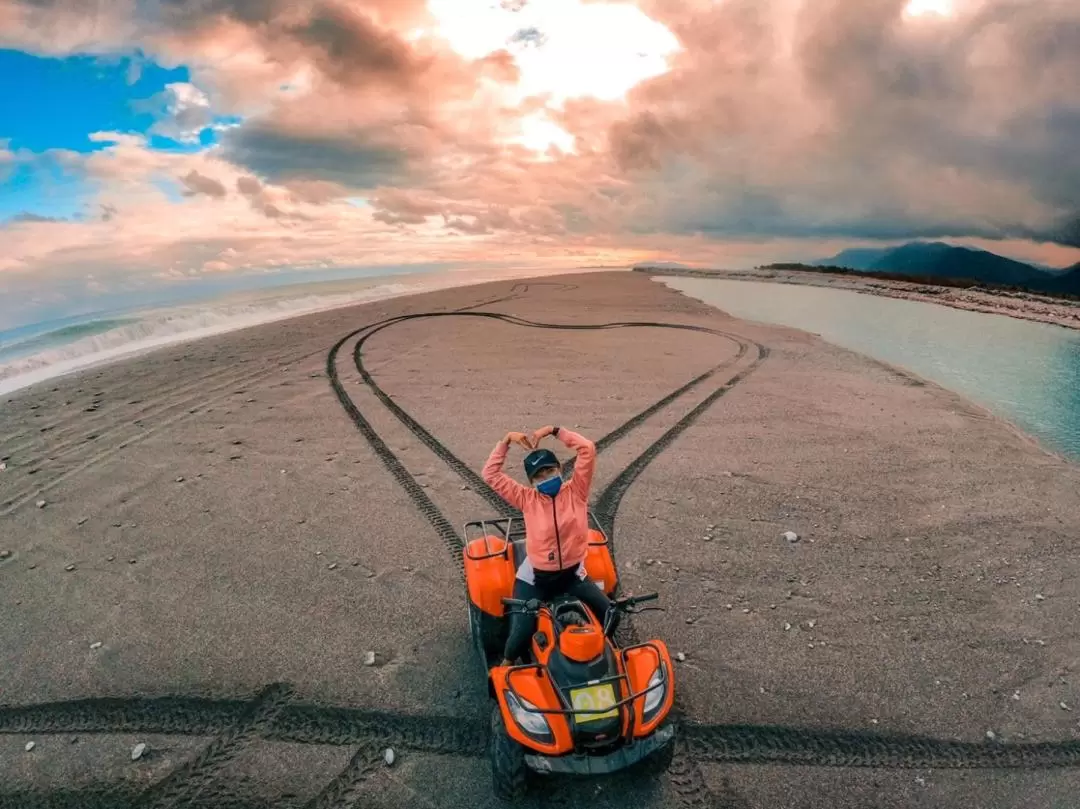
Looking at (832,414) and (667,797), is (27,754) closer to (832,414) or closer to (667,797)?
(667,797)

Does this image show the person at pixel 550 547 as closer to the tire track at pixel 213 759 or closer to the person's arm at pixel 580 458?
the person's arm at pixel 580 458

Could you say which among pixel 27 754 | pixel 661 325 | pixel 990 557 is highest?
pixel 661 325

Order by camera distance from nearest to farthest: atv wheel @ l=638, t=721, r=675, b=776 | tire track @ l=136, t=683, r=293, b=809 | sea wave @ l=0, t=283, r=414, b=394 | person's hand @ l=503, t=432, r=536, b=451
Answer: atv wheel @ l=638, t=721, r=675, b=776 → tire track @ l=136, t=683, r=293, b=809 → person's hand @ l=503, t=432, r=536, b=451 → sea wave @ l=0, t=283, r=414, b=394

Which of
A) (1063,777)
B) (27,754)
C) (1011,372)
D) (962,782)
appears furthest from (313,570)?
(1011,372)

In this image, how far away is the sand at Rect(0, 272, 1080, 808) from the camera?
4.69m

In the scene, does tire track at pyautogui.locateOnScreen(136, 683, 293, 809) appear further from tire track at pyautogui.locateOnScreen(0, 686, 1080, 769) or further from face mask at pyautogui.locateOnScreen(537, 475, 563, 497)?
face mask at pyautogui.locateOnScreen(537, 475, 563, 497)

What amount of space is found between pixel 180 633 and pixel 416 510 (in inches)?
128

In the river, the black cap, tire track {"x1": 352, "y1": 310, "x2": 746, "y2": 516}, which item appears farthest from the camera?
the river

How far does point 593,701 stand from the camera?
13.0 ft

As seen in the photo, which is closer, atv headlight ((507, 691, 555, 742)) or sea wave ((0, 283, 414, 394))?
atv headlight ((507, 691, 555, 742))

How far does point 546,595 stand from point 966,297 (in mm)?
46794

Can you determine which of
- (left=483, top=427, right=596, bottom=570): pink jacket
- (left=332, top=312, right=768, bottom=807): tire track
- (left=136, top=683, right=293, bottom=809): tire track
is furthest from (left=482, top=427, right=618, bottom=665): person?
(left=136, top=683, right=293, bottom=809): tire track

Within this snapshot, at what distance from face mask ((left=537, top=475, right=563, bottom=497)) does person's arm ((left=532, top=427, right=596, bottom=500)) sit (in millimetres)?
284

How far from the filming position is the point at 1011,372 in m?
18.2
